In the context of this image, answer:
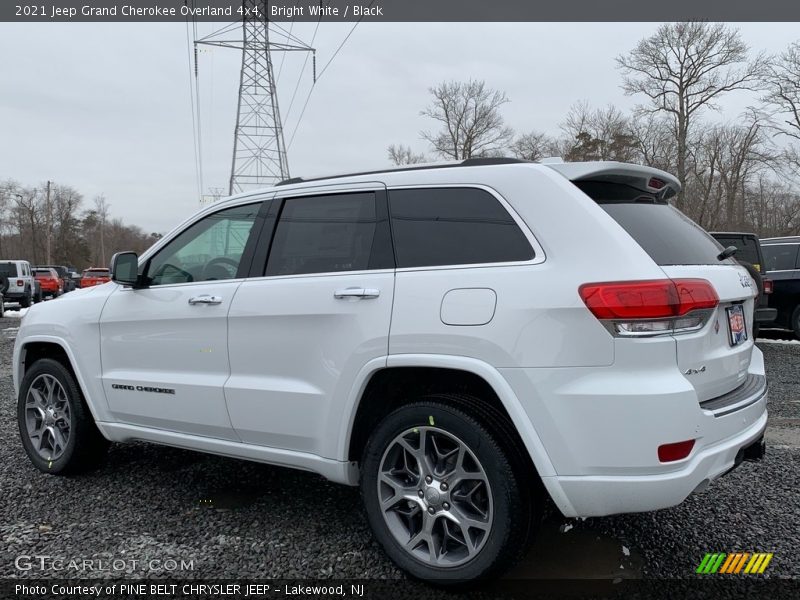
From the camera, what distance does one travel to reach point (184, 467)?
449 cm

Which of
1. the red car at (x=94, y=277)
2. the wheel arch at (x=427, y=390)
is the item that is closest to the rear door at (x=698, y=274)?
the wheel arch at (x=427, y=390)

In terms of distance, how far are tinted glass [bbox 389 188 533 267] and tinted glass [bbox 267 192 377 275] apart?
0.18 metres

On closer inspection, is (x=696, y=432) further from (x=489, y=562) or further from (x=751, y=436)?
(x=489, y=562)

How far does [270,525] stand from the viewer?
3.46 m

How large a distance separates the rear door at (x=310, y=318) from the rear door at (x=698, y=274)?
1.06m

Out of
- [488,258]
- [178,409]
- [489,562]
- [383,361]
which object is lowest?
[489,562]

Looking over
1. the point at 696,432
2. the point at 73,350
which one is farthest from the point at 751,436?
the point at 73,350

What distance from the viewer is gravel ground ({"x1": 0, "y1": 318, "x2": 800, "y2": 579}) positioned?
3.01m

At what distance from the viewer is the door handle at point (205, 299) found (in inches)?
135

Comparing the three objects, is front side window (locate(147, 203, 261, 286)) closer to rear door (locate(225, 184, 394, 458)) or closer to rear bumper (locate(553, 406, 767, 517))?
rear door (locate(225, 184, 394, 458))

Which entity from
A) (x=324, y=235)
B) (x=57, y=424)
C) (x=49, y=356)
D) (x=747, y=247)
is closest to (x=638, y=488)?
(x=324, y=235)

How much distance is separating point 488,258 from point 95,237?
101 metres

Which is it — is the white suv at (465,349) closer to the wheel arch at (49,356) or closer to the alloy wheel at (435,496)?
the alloy wheel at (435,496)

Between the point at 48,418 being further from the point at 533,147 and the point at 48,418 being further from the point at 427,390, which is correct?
the point at 533,147
